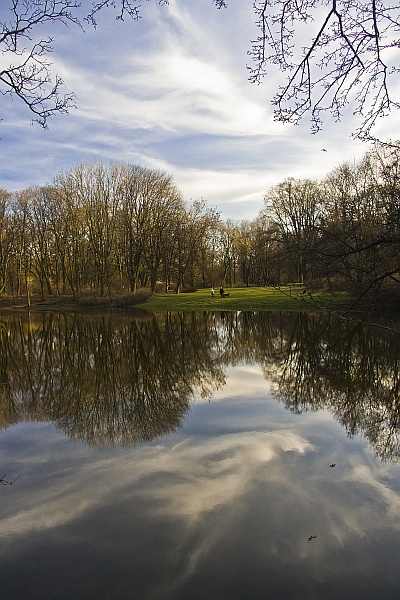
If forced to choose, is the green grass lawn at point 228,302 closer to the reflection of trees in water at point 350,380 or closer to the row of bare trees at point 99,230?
the row of bare trees at point 99,230

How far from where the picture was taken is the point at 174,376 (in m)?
12.0

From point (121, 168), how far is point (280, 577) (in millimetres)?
46506

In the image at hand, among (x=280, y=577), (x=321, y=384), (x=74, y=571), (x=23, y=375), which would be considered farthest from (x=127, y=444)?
(x=23, y=375)

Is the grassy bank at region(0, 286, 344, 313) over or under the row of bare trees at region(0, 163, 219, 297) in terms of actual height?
under

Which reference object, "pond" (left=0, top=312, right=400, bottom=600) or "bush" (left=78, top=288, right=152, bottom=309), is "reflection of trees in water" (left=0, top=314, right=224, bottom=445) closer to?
"pond" (left=0, top=312, right=400, bottom=600)

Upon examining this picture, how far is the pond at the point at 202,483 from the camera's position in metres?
3.95

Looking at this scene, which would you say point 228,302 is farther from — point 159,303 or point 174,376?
point 174,376

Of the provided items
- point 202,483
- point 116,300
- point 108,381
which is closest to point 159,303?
point 116,300

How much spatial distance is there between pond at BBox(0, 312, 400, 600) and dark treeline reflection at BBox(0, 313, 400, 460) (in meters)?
0.07

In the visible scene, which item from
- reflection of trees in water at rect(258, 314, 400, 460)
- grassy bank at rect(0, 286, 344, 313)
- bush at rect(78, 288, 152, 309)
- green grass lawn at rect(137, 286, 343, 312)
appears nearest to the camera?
reflection of trees in water at rect(258, 314, 400, 460)

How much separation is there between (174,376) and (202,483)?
638cm

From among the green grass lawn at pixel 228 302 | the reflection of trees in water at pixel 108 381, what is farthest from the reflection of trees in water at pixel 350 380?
the green grass lawn at pixel 228 302

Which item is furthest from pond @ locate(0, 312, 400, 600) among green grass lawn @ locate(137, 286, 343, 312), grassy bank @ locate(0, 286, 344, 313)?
grassy bank @ locate(0, 286, 344, 313)

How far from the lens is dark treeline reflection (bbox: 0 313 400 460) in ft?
27.2
